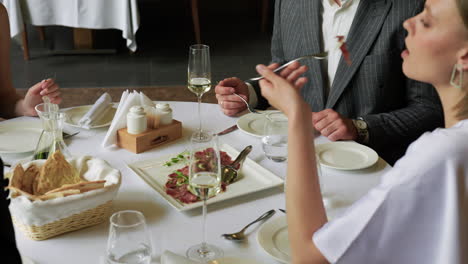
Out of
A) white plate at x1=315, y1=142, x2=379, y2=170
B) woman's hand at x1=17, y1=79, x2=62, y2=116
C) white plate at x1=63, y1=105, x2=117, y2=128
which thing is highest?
woman's hand at x1=17, y1=79, x2=62, y2=116

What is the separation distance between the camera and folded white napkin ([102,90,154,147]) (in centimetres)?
183

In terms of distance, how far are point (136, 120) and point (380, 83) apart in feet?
3.11

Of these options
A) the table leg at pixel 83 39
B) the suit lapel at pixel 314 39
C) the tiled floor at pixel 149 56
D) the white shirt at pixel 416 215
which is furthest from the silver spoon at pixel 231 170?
the table leg at pixel 83 39

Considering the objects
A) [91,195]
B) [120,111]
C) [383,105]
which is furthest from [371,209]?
[383,105]

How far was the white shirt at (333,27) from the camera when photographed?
230 centimetres

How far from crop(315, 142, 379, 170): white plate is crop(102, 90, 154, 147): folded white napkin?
60cm

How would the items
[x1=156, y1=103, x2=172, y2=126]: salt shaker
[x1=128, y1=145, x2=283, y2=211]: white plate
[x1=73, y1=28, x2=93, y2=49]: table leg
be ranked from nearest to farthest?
[x1=128, y1=145, x2=283, y2=211]: white plate → [x1=156, y1=103, x2=172, y2=126]: salt shaker → [x1=73, y1=28, x2=93, y2=49]: table leg

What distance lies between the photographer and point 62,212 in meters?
1.29

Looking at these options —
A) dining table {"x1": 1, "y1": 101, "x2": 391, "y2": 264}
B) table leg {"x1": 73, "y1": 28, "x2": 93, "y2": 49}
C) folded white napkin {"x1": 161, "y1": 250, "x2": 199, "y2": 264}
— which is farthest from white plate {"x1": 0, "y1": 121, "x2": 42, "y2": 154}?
table leg {"x1": 73, "y1": 28, "x2": 93, "y2": 49}

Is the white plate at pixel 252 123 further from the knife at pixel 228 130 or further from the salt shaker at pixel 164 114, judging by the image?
the salt shaker at pixel 164 114

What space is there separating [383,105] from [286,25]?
0.57m

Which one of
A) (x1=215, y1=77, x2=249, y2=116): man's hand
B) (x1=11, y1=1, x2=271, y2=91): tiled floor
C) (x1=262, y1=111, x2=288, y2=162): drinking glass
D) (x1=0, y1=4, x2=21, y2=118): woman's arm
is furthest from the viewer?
(x1=11, y1=1, x2=271, y2=91): tiled floor

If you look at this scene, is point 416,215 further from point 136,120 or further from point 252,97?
point 252,97

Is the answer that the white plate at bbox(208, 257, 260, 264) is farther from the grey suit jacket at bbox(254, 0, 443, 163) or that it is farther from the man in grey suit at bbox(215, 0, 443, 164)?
the grey suit jacket at bbox(254, 0, 443, 163)
